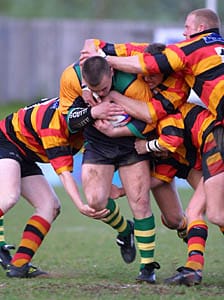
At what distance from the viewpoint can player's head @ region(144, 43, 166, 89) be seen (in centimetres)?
800

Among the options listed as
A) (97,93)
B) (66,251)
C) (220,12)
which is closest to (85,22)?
(220,12)

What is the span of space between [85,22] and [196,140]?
1875 centimetres

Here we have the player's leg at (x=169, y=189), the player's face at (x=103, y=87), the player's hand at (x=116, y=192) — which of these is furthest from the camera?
the player's hand at (x=116, y=192)

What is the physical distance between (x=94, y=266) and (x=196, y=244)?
6.14ft

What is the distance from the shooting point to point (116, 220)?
9031 millimetres

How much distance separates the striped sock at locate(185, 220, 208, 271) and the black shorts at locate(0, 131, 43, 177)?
63.6 inches

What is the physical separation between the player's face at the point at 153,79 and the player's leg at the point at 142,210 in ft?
2.16

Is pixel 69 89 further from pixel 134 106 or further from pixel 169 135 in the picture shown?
pixel 169 135

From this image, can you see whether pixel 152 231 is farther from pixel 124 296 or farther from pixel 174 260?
pixel 174 260

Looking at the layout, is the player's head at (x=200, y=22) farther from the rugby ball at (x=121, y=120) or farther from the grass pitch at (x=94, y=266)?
the grass pitch at (x=94, y=266)

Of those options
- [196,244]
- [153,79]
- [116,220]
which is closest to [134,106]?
[153,79]

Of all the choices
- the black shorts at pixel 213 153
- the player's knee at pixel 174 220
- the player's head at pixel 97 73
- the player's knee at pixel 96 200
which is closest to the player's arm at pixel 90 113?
the player's head at pixel 97 73

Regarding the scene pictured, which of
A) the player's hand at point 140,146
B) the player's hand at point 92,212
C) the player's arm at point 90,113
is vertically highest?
the player's arm at point 90,113

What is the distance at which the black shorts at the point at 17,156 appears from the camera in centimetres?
869
